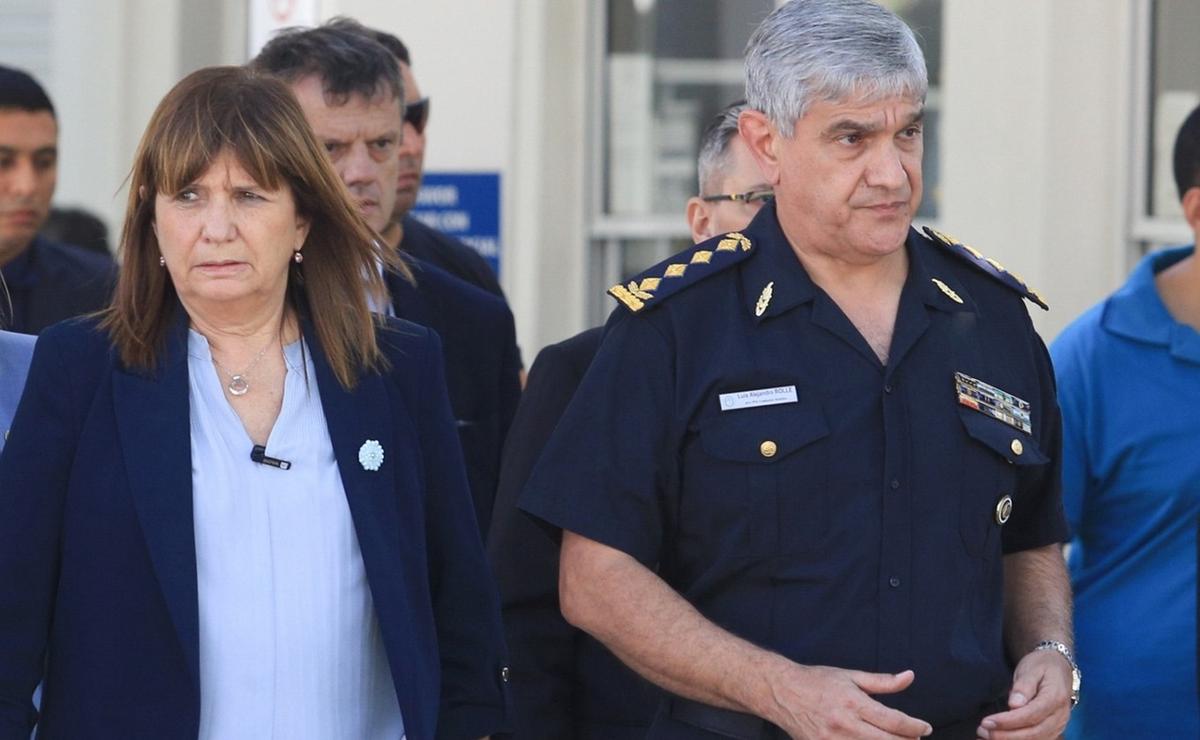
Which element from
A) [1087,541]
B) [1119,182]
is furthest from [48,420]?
[1119,182]

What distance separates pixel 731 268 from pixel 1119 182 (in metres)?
2.67

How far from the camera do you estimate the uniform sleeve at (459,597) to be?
347 cm

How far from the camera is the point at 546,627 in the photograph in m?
3.99

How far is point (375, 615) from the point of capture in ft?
11.0

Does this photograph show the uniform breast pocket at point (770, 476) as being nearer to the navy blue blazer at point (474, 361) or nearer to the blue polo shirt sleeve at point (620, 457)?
the blue polo shirt sleeve at point (620, 457)

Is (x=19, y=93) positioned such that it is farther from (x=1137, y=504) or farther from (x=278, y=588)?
(x=1137, y=504)

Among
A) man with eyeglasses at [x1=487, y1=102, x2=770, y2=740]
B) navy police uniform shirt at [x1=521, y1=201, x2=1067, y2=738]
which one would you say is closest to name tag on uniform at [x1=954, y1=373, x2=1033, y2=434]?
navy police uniform shirt at [x1=521, y1=201, x2=1067, y2=738]

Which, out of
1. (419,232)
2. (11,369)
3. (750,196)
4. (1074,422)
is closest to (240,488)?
(11,369)

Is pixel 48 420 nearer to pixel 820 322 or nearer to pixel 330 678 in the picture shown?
pixel 330 678

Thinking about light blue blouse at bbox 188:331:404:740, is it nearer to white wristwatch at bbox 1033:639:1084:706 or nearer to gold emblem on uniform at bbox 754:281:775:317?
gold emblem on uniform at bbox 754:281:775:317

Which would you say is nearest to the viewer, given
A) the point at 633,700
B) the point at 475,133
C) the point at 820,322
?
the point at 820,322

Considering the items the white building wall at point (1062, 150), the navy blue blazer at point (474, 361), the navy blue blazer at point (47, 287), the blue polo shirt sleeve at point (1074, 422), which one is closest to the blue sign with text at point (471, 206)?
the navy blue blazer at point (47, 287)

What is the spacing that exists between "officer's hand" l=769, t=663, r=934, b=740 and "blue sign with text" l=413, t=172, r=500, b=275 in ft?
15.0

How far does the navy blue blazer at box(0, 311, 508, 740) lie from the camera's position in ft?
10.3
